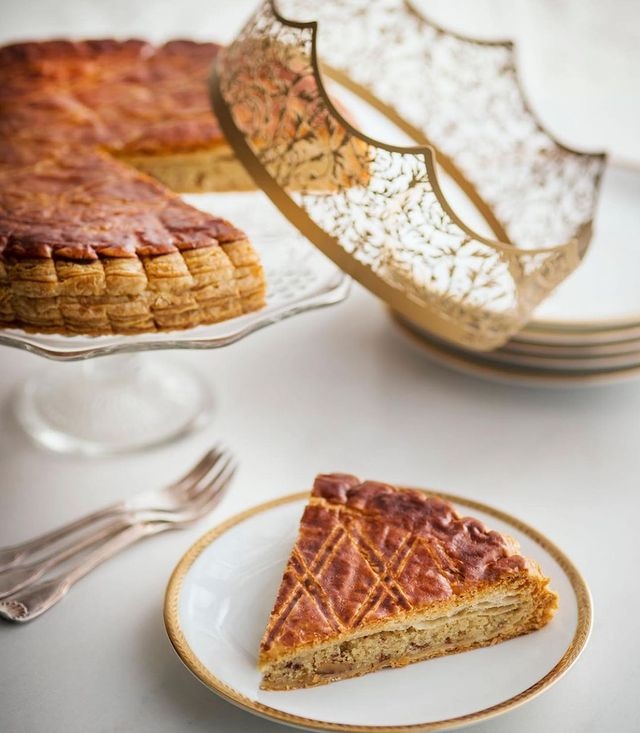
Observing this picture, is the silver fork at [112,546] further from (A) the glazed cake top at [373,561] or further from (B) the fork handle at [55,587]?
(A) the glazed cake top at [373,561]

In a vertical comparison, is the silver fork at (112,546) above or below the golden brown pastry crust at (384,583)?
below

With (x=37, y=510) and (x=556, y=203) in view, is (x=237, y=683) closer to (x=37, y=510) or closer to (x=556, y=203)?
(x=37, y=510)

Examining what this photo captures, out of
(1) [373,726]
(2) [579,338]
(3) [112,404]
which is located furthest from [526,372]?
(1) [373,726]

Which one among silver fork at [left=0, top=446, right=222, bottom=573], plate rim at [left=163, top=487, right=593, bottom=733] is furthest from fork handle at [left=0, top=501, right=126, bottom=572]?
plate rim at [left=163, top=487, right=593, bottom=733]

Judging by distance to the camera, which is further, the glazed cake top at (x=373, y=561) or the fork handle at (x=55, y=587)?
the fork handle at (x=55, y=587)

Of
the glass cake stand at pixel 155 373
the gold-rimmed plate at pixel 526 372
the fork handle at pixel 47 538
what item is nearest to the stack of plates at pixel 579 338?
the gold-rimmed plate at pixel 526 372

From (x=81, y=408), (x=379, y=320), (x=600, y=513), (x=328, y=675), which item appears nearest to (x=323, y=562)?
(x=328, y=675)
